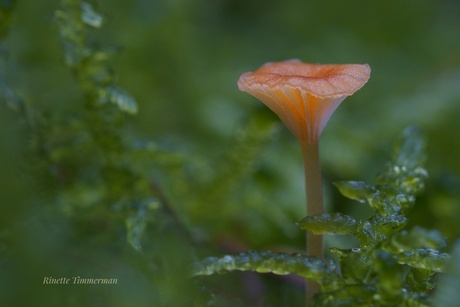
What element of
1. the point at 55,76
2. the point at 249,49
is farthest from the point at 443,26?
the point at 55,76

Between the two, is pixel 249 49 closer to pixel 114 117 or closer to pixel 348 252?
pixel 114 117

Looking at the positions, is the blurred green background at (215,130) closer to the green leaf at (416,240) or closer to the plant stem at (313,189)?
the plant stem at (313,189)

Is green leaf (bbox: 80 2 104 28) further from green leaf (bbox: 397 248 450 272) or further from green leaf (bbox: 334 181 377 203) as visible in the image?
green leaf (bbox: 397 248 450 272)

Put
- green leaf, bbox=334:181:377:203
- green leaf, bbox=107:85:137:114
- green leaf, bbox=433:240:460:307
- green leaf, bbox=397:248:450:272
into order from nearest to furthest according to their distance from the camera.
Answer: green leaf, bbox=433:240:460:307, green leaf, bbox=397:248:450:272, green leaf, bbox=334:181:377:203, green leaf, bbox=107:85:137:114

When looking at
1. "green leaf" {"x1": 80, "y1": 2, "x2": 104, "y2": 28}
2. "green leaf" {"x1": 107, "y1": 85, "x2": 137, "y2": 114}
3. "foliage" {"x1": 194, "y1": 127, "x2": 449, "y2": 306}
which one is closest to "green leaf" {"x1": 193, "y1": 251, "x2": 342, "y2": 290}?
"foliage" {"x1": 194, "y1": 127, "x2": 449, "y2": 306}

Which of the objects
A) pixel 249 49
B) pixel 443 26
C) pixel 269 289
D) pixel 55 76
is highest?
pixel 443 26

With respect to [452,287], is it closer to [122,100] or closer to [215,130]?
[122,100]

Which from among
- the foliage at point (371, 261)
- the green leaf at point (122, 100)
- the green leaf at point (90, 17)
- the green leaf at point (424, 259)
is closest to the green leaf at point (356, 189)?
the foliage at point (371, 261)
